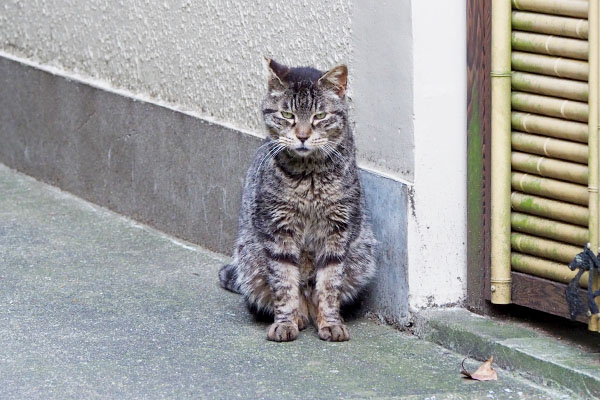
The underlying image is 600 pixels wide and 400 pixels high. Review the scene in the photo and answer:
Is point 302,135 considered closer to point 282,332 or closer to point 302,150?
point 302,150

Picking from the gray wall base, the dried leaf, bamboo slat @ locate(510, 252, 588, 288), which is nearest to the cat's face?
the gray wall base

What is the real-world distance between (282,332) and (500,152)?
46.3 inches

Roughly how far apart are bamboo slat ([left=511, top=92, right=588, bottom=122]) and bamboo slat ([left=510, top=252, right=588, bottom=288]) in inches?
22.4

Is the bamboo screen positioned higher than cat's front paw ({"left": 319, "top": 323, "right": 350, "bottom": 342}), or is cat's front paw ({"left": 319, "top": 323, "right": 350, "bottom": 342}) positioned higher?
the bamboo screen

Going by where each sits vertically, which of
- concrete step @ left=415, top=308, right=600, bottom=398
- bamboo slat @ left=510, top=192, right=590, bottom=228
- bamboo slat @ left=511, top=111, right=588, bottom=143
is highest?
bamboo slat @ left=511, top=111, right=588, bottom=143

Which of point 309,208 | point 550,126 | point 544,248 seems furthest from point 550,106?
point 309,208

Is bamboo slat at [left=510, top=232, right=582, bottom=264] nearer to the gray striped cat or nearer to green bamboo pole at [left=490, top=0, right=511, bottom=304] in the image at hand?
green bamboo pole at [left=490, top=0, right=511, bottom=304]

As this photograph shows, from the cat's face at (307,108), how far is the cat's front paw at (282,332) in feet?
2.39

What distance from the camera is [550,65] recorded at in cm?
413

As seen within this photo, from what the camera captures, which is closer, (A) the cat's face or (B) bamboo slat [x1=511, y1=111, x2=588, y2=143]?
(B) bamboo slat [x1=511, y1=111, x2=588, y2=143]

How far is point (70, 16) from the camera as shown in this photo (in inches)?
291

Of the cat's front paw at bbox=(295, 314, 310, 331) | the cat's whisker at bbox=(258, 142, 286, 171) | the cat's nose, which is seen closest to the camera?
the cat's nose

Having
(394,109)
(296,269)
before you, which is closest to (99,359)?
(296,269)

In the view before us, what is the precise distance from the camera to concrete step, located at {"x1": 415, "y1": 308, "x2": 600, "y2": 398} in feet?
12.8
